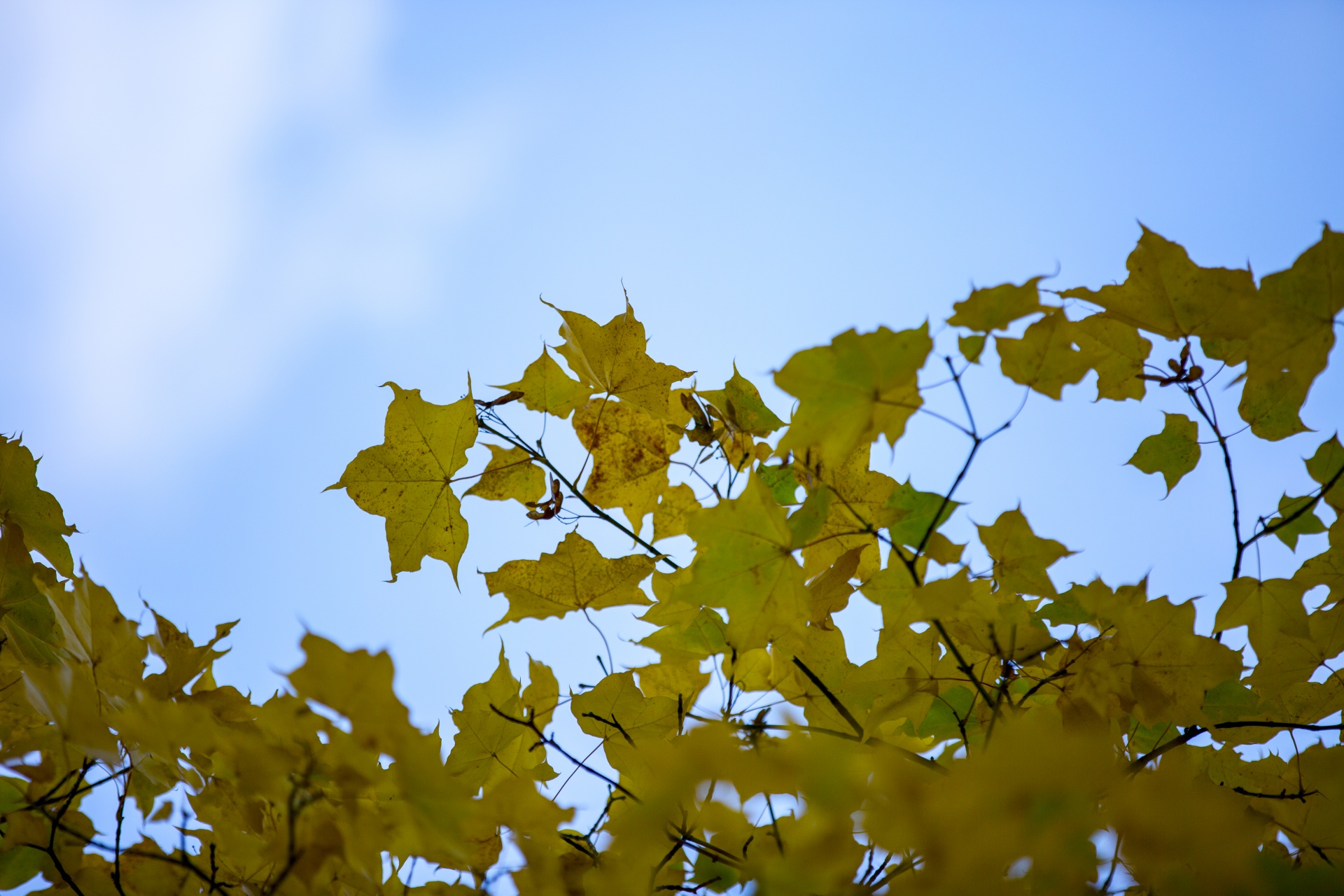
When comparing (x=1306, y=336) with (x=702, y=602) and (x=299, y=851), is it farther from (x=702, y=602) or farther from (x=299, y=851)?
(x=299, y=851)

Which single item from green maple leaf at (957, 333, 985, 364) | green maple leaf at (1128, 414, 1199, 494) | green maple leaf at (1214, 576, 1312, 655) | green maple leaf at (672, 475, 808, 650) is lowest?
green maple leaf at (672, 475, 808, 650)

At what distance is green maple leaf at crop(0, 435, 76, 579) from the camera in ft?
3.43

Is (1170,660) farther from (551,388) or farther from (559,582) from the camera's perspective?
(551,388)

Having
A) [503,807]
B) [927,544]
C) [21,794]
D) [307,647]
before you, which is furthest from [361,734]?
A: [21,794]

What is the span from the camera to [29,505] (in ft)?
3.48

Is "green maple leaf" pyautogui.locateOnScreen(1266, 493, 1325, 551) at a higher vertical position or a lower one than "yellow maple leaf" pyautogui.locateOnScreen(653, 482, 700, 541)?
lower

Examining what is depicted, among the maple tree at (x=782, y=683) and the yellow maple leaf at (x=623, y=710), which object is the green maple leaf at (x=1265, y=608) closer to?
the maple tree at (x=782, y=683)

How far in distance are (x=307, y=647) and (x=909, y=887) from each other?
44 cm

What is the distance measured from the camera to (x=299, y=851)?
59cm

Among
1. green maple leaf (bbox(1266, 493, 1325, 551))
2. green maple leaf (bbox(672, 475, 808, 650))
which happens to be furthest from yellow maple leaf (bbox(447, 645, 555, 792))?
green maple leaf (bbox(1266, 493, 1325, 551))

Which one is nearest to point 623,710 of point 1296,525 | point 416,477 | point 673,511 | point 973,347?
point 673,511

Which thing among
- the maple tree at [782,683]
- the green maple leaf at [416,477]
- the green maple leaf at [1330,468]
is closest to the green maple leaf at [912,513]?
the maple tree at [782,683]

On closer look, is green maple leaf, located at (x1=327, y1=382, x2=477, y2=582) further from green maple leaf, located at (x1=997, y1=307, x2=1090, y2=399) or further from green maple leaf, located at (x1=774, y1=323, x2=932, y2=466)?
green maple leaf, located at (x1=997, y1=307, x2=1090, y2=399)

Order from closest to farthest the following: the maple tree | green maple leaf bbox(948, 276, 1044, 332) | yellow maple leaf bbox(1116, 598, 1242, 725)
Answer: the maple tree → green maple leaf bbox(948, 276, 1044, 332) → yellow maple leaf bbox(1116, 598, 1242, 725)
